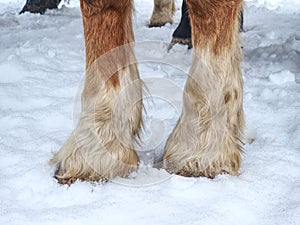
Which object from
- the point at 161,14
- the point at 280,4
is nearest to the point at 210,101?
the point at 161,14

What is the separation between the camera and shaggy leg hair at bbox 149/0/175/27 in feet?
16.8

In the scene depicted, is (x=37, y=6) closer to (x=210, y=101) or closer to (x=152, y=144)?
(x=152, y=144)

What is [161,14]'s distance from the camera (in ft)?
17.0

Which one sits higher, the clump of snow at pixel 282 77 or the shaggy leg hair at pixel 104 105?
the shaggy leg hair at pixel 104 105

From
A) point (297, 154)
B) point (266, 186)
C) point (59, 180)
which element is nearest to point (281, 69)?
point (297, 154)

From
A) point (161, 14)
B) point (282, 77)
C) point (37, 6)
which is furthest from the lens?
point (37, 6)

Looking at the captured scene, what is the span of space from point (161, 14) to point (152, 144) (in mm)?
3020

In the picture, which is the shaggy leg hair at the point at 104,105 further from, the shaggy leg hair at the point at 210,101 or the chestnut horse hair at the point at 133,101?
the shaggy leg hair at the point at 210,101

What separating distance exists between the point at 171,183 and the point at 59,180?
392 mm

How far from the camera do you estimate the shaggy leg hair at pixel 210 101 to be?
205 cm

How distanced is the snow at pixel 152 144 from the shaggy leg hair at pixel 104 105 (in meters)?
0.07

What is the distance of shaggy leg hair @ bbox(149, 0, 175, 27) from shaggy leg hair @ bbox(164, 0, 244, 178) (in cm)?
306

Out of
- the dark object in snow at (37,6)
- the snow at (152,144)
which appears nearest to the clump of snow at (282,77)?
the snow at (152,144)

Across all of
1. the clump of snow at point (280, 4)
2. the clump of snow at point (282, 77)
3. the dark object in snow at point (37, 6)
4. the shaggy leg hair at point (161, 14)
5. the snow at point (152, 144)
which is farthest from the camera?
the clump of snow at point (280, 4)
